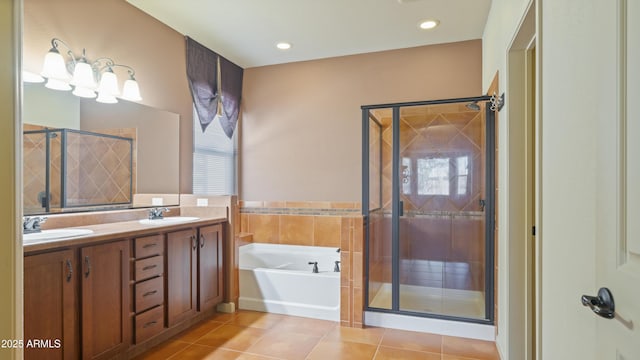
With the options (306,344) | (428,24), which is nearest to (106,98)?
(306,344)

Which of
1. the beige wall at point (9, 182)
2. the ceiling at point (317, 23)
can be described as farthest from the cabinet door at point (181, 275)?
the ceiling at point (317, 23)

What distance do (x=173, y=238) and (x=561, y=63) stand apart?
8.48 ft

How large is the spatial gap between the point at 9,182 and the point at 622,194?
1.90m

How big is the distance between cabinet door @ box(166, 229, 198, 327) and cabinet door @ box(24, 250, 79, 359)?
72cm

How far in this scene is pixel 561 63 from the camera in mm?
1215

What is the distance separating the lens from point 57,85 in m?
2.30

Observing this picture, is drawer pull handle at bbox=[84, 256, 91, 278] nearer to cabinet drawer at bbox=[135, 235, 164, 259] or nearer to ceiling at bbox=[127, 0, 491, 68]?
cabinet drawer at bbox=[135, 235, 164, 259]

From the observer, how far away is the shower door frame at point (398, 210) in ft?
8.66

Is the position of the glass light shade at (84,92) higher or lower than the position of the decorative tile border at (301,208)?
higher

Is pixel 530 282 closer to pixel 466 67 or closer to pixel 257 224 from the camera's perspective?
pixel 466 67

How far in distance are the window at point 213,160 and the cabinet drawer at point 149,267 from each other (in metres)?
1.26

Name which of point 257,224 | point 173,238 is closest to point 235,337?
point 173,238

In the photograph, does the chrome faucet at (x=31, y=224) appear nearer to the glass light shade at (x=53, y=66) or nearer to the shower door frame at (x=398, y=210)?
the glass light shade at (x=53, y=66)

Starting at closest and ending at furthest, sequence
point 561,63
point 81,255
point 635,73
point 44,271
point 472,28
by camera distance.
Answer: point 635,73 < point 561,63 < point 44,271 < point 81,255 < point 472,28
